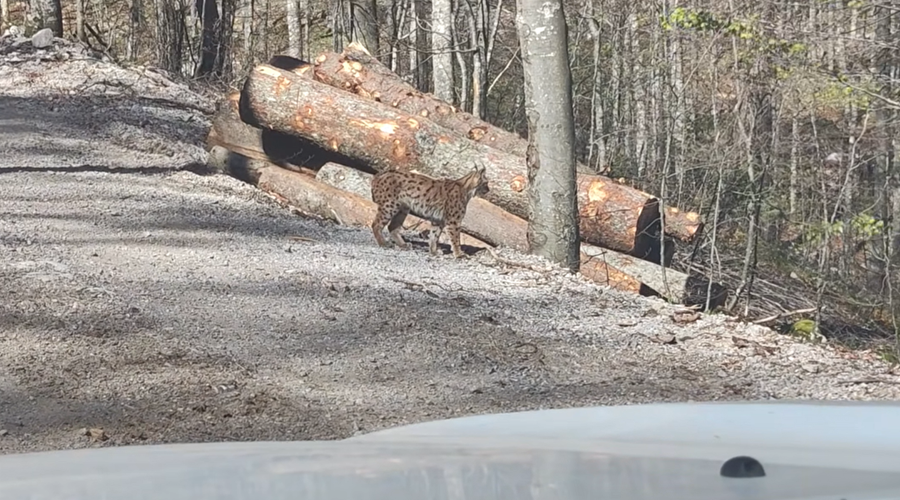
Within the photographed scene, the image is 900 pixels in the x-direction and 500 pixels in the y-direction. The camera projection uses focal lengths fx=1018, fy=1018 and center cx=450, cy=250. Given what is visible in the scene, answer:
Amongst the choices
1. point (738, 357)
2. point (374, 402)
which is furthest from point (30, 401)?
point (738, 357)

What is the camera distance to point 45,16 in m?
21.4

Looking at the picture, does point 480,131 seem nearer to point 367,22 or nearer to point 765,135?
point 765,135

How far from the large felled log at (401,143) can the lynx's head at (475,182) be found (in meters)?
0.61

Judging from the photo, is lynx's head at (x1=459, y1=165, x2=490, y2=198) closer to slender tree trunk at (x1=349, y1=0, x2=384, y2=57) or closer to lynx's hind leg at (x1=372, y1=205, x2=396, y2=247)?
lynx's hind leg at (x1=372, y1=205, x2=396, y2=247)

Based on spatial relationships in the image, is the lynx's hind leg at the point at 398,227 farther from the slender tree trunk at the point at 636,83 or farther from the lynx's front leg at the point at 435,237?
the slender tree trunk at the point at 636,83

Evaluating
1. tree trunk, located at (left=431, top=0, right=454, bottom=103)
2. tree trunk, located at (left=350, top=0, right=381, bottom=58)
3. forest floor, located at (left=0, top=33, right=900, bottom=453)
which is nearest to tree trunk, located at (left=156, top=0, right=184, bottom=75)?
tree trunk, located at (left=350, top=0, right=381, bottom=58)

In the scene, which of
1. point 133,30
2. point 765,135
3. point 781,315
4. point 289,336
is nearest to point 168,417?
point 289,336

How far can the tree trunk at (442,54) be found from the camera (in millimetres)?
17953

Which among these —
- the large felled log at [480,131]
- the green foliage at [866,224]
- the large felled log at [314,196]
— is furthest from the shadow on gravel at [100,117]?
the green foliage at [866,224]

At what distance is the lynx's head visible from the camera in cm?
1177

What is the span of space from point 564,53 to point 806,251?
17.1ft

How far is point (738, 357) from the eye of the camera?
8.49 m

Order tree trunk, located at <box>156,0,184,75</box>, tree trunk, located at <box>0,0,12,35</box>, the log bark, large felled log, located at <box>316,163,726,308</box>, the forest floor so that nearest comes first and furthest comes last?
the forest floor → large felled log, located at <box>316,163,726,308</box> → the log bark → tree trunk, located at <box>156,0,184,75</box> → tree trunk, located at <box>0,0,12,35</box>

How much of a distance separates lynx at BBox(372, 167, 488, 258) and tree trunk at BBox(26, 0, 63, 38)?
12627 millimetres
